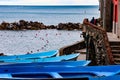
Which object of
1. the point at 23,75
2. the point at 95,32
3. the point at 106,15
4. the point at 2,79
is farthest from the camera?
the point at 106,15

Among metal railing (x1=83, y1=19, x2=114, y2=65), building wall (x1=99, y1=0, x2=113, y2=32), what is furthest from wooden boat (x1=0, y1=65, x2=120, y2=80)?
building wall (x1=99, y1=0, x2=113, y2=32)

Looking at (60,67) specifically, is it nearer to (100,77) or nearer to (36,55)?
(100,77)

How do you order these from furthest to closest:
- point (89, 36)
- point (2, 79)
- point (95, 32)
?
point (89, 36) → point (95, 32) → point (2, 79)

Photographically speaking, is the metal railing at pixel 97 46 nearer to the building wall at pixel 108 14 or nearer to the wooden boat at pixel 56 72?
the wooden boat at pixel 56 72

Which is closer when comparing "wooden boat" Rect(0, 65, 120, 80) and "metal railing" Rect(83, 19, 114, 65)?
"wooden boat" Rect(0, 65, 120, 80)

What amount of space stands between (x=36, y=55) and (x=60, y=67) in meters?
7.02

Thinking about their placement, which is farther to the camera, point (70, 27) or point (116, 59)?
point (70, 27)

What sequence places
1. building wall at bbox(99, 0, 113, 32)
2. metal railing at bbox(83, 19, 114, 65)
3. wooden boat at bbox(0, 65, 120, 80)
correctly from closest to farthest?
1. wooden boat at bbox(0, 65, 120, 80)
2. metal railing at bbox(83, 19, 114, 65)
3. building wall at bbox(99, 0, 113, 32)

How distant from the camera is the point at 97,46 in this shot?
21625 mm

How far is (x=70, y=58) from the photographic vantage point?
2205cm

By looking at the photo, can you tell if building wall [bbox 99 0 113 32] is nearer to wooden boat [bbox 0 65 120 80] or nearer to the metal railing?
the metal railing

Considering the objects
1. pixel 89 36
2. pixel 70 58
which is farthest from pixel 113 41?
pixel 70 58

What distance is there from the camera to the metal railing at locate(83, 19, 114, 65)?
20453 millimetres

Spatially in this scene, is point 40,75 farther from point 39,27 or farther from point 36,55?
point 39,27
